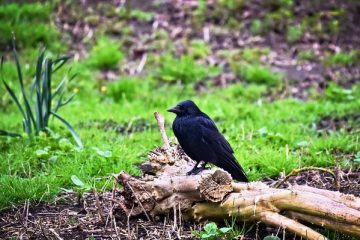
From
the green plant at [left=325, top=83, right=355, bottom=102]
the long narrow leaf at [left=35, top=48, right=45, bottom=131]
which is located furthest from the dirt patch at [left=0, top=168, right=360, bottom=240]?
the green plant at [left=325, top=83, right=355, bottom=102]

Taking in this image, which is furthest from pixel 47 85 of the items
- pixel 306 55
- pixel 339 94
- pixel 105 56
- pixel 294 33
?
pixel 294 33

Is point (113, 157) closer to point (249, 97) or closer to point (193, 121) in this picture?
point (193, 121)

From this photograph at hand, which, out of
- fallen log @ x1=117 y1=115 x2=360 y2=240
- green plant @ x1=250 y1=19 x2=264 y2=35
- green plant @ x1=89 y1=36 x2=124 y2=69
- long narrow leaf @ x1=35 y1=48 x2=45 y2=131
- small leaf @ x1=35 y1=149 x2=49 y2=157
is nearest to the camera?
fallen log @ x1=117 y1=115 x2=360 y2=240

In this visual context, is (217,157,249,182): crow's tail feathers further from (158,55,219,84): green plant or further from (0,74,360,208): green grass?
(158,55,219,84): green plant

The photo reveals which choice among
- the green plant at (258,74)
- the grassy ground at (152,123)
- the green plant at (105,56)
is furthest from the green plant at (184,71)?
the green plant at (105,56)

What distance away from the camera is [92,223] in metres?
3.58

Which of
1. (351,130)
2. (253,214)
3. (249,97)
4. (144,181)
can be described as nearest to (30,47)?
(249,97)

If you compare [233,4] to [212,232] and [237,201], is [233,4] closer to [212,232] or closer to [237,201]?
[237,201]

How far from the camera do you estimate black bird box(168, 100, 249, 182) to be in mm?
3820

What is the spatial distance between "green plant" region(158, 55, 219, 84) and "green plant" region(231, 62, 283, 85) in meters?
0.40

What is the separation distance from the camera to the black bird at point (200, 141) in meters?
3.82

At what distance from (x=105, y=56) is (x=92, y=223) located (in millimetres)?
5530

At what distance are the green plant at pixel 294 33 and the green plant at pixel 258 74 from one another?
118cm

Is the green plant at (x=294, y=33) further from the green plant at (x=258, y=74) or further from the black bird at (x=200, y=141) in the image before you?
the black bird at (x=200, y=141)
